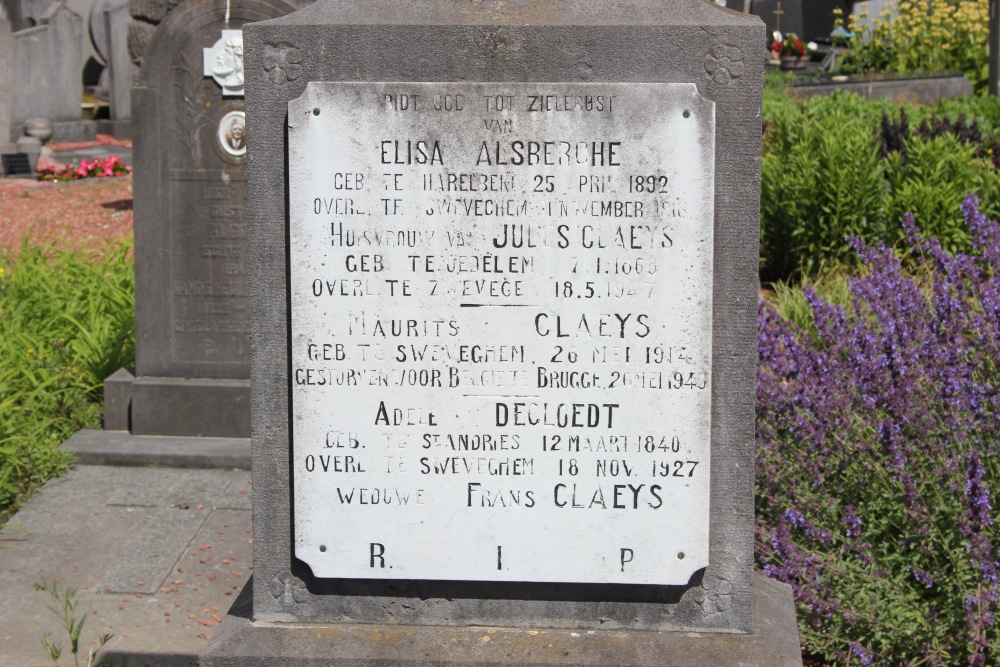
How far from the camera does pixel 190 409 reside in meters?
6.07

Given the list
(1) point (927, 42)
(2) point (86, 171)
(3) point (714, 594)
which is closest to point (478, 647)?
(3) point (714, 594)

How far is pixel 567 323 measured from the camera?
9.14 feet

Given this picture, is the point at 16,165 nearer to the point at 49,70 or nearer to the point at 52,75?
the point at 49,70

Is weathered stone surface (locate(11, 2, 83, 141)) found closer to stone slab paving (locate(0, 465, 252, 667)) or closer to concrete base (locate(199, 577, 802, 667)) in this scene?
stone slab paving (locate(0, 465, 252, 667))

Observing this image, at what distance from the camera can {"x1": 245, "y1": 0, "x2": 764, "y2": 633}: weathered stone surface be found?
8.96 ft

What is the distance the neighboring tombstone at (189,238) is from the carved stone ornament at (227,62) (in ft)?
0.08

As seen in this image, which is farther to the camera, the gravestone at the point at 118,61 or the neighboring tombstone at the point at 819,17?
the neighboring tombstone at the point at 819,17

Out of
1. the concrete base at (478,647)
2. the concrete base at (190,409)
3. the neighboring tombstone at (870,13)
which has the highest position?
the neighboring tombstone at (870,13)

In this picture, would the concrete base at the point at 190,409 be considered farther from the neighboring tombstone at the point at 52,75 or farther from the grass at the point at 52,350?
the neighboring tombstone at the point at 52,75

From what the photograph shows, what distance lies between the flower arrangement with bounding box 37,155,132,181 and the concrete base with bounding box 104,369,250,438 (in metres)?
8.44

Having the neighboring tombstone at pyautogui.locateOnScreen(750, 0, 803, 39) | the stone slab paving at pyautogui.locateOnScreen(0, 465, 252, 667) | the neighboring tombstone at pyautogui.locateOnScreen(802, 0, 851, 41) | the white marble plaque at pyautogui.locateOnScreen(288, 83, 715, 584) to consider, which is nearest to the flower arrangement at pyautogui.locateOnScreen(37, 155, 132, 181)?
the stone slab paving at pyautogui.locateOnScreen(0, 465, 252, 667)

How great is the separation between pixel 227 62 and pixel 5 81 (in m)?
9.36

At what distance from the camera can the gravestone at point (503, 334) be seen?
8.98ft

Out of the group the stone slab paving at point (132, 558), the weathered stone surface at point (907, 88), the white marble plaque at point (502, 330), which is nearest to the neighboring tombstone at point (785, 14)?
the weathered stone surface at point (907, 88)
